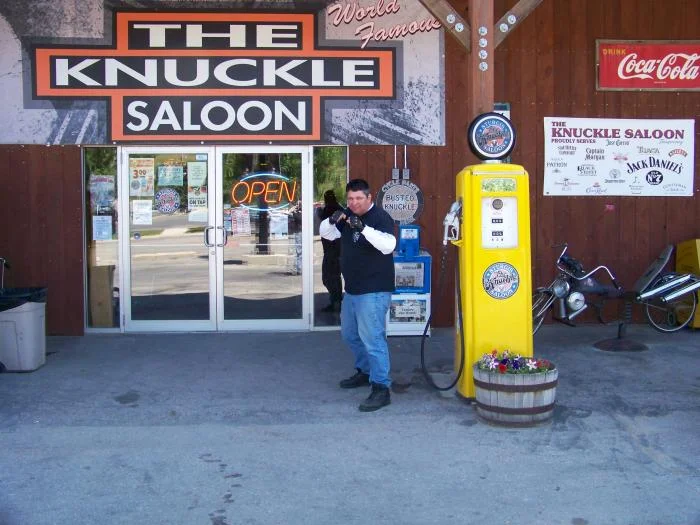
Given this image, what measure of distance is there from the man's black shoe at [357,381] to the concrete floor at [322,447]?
9 centimetres

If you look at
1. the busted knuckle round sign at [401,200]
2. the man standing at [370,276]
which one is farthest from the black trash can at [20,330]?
the busted knuckle round sign at [401,200]

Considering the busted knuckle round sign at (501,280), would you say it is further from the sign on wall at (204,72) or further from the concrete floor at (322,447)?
the sign on wall at (204,72)

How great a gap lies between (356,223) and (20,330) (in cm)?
352

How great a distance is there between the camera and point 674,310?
9.27m

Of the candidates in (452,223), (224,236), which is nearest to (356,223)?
(452,223)

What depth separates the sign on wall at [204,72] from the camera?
9.00 metres

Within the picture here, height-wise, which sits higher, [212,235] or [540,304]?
[212,235]

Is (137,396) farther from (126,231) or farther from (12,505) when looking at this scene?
(126,231)

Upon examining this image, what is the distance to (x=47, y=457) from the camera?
5.35 m

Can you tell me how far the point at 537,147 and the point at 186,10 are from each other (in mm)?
4479

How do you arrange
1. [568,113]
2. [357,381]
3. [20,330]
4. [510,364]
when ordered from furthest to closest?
[568,113] < [20,330] < [357,381] < [510,364]

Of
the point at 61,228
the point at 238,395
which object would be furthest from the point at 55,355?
the point at 238,395

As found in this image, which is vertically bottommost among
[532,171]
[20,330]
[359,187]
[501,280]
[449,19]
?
[20,330]

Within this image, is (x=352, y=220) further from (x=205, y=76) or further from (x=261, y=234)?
(x=205, y=76)
